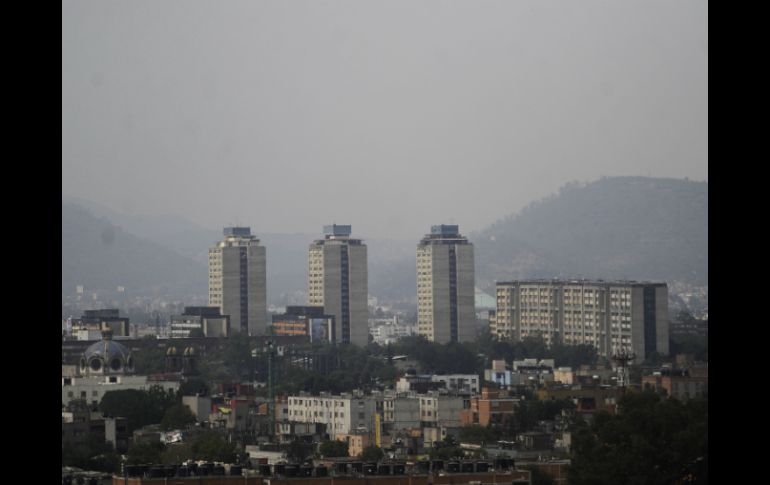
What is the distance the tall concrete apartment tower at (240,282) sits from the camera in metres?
47.2

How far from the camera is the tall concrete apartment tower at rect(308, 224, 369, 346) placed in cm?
4581

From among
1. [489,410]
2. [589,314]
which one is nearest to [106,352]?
[489,410]

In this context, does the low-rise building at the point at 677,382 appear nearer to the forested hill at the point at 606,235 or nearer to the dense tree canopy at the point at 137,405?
the dense tree canopy at the point at 137,405

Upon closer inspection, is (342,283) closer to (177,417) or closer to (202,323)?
(202,323)

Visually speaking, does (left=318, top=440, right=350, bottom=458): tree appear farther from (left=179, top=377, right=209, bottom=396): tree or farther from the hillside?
the hillside

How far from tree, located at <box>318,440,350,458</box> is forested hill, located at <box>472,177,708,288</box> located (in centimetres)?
6237

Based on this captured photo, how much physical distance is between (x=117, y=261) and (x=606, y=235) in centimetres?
2711

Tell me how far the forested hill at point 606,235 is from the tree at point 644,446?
6645 cm

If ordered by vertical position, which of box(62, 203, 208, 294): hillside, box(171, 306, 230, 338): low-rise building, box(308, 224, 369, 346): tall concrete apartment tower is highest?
box(62, 203, 208, 294): hillside

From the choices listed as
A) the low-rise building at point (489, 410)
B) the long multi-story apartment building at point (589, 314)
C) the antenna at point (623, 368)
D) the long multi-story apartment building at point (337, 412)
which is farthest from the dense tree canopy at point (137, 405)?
the long multi-story apartment building at point (589, 314)

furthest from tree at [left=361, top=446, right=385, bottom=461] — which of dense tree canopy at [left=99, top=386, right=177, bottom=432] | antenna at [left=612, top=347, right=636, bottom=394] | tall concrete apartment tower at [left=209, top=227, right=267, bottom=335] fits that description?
tall concrete apartment tower at [left=209, top=227, right=267, bottom=335]

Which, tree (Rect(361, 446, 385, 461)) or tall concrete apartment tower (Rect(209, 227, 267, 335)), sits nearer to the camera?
tree (Rect(361, 446, 385, 461))

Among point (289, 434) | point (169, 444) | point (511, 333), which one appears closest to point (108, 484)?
point (169, 444)
